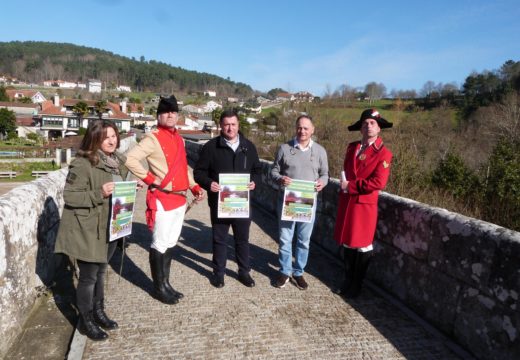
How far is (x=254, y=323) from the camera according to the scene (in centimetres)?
367

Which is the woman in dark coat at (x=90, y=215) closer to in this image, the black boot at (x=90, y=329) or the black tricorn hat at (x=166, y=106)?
the black boot at (x=90, y=329)

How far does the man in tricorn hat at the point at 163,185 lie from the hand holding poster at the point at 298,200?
1188 mm

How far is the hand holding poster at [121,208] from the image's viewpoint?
3424mm

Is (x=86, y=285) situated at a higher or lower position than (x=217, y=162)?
lower

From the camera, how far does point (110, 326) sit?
3439 mm

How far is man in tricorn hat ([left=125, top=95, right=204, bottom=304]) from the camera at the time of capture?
392cm

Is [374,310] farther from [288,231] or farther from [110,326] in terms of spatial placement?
[110,326]

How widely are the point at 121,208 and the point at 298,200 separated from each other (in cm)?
197

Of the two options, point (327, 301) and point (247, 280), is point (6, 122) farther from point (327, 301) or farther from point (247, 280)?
point (327, 301)

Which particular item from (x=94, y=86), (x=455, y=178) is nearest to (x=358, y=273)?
(x=455, y=178)

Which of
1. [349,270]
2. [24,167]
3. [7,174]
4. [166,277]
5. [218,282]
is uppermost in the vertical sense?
[349,270]

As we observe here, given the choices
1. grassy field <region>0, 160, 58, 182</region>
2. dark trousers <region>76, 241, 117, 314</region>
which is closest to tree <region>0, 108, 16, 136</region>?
grassy field <region>0, 160, 58, 182</region>

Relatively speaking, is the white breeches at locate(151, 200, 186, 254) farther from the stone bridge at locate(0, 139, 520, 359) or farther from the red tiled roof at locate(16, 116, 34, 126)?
the red tiled roof at locate(16, 116, 34, 126)

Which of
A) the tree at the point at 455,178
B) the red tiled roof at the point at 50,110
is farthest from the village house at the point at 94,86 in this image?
the tree at the point at 455,178
